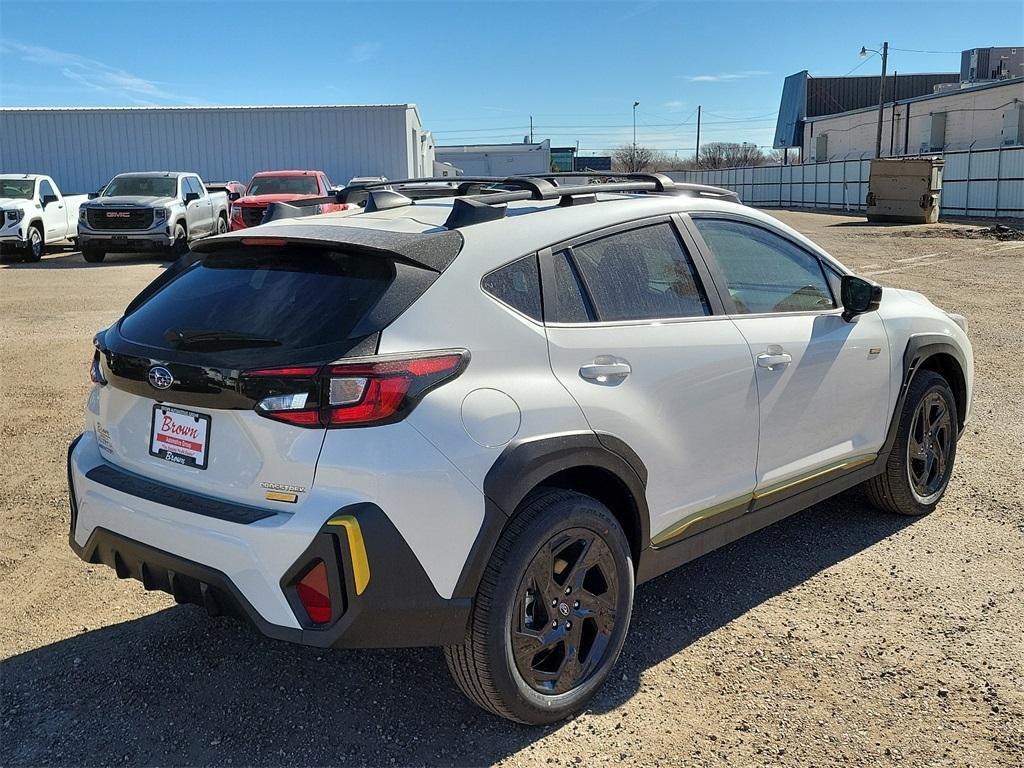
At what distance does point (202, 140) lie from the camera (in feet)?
118

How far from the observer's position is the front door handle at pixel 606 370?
3105mm

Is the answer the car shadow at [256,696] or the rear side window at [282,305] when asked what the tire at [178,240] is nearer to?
the car shadow at [256,696]

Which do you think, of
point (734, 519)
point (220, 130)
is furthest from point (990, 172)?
point (734, 519)

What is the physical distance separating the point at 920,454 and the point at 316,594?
3.55m

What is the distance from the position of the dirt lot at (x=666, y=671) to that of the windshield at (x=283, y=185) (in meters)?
15.9

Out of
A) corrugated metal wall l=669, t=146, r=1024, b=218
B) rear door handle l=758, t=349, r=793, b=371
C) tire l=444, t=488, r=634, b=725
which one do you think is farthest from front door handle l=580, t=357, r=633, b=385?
corrugated metal wall l=669, t=146, r=1024, b=218

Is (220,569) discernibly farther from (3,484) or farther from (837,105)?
(837,105)

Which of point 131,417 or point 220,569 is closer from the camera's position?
point 220,569

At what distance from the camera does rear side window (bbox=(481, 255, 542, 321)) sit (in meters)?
3.01

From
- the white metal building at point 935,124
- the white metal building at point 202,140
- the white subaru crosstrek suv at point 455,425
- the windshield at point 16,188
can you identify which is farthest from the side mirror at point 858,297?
the white metal building at point 935,124

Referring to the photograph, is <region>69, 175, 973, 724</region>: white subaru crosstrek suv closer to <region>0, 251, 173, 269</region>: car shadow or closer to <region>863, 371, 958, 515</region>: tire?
<region>863, 371, 958, 515</region>: tire

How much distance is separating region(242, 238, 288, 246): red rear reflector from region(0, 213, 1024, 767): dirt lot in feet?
5.18

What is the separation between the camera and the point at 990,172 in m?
33.3

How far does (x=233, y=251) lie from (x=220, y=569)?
1.17m
